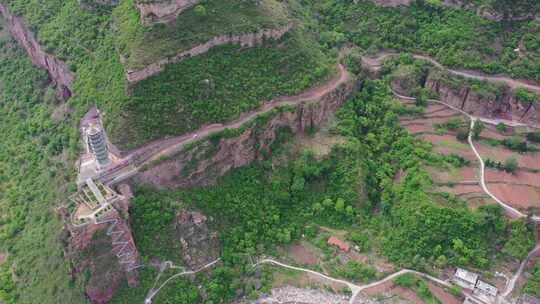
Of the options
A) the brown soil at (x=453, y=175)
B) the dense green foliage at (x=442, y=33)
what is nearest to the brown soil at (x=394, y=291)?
the brown soil at (x=453, y=175)

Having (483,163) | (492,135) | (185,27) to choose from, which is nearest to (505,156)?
(483,163)

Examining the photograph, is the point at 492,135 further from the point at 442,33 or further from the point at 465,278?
the point at 465,278

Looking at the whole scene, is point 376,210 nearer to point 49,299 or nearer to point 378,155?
point 378,155

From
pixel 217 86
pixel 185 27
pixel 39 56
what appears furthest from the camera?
pixel 39 56

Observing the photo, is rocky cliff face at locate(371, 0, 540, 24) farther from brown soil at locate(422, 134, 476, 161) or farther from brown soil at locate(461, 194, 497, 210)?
brown soil at locate(461, 194, 497, 210)

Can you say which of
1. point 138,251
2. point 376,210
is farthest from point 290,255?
point 138,251

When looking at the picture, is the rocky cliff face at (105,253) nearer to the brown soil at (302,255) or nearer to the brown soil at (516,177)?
the brown soil at (302,255)
